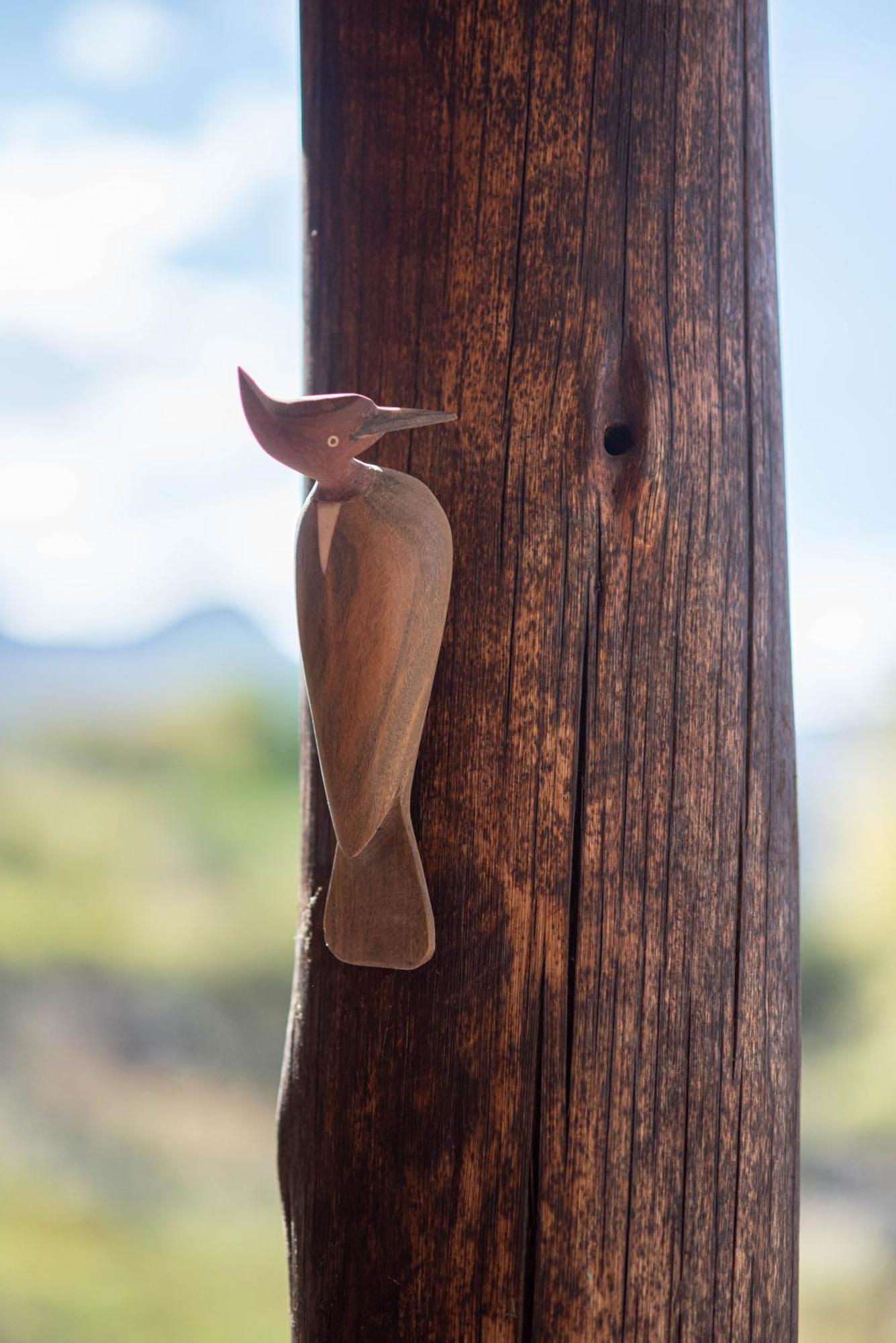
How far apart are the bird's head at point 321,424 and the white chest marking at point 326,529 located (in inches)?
1.0

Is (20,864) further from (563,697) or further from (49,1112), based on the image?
(563,697)

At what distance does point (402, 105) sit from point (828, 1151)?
225cm

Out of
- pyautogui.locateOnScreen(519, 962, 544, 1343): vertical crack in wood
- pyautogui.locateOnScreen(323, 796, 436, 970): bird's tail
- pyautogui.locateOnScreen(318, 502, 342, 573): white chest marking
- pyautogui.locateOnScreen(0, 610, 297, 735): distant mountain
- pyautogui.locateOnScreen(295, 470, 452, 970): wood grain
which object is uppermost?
pyautogui.locateOnScreen(0, 610, 297, 735): distant mountain

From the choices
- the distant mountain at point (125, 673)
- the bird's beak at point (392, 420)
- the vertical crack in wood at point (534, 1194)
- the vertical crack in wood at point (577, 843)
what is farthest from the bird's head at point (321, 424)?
the distant mountain at point (125, 673)

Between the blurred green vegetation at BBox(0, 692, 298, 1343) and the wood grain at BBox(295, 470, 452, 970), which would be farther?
the blurred green vegetation at BBox(0, 692, 298, 1343)

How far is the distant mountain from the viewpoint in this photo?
245 centimetres

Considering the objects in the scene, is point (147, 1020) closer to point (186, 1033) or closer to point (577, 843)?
point (186, 1033)

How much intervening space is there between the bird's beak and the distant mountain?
1661mm

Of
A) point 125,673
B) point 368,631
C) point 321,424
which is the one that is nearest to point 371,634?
point 368,631

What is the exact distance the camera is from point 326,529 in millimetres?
831

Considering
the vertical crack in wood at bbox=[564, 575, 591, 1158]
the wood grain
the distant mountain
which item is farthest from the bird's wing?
the distant mountain

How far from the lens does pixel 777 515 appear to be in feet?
3.17

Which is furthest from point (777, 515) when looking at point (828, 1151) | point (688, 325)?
point (828, 1151)

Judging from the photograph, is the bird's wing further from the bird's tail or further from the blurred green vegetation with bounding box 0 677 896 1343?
the blurred green vegetation with bounding box 0 677 896 1343
